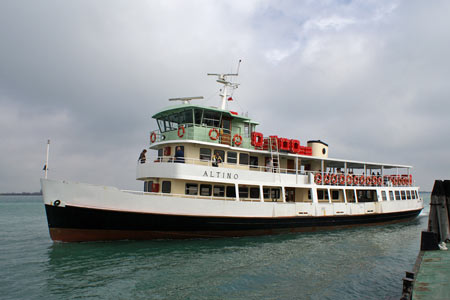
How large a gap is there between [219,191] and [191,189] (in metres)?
1.69

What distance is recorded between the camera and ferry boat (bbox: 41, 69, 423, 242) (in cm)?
1285

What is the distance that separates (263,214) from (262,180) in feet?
6.96

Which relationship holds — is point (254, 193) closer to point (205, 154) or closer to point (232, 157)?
point (232, 157)

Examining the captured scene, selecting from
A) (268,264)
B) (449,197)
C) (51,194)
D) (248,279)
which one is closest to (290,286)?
(248,279)

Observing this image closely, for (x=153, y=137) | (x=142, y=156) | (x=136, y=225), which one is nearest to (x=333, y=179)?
(x=153, y=137)

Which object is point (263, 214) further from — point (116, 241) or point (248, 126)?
point (116, 241)

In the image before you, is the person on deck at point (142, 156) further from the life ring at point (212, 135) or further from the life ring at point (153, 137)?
the life ring at point (212, 135)

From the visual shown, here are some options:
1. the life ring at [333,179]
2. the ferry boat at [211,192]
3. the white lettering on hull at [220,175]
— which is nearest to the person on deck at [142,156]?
the ferry boat at [211,192]

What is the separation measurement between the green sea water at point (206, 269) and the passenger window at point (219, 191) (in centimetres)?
252

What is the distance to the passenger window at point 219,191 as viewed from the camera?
16067 mm

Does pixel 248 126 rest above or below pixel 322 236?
above

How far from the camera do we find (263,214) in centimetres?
1594

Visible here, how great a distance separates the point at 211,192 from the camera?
15.9 m

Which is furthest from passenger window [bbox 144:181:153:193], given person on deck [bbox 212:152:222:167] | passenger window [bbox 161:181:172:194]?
person on deck [bbox 212:152:222:167]
